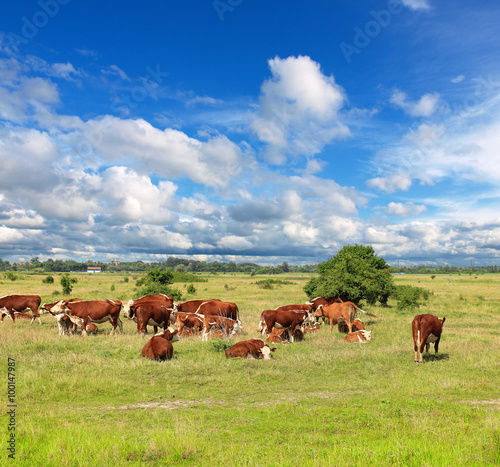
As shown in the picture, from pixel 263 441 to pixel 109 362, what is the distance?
24.4ft

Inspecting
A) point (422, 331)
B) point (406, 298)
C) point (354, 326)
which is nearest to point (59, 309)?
point (354, 326)

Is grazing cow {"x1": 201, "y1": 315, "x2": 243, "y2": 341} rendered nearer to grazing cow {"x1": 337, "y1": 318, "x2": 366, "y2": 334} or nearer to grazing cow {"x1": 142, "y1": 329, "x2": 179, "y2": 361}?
grazing cow {"x1": 142, "y1": 329, "x2": 179, "y2": 361}

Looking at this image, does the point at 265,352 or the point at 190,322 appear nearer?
the point at 265,352

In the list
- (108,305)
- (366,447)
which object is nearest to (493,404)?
(366,447)

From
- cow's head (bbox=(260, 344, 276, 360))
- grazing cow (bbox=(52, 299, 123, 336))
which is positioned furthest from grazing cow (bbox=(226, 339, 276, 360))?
grazing cow (bbox=(52, 299, 123, 336))

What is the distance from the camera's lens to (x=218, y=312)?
19.0 metres

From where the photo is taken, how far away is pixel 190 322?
17.7 metres

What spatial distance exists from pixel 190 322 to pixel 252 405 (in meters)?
9.86

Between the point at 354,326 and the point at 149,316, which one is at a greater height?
the point at 149,316

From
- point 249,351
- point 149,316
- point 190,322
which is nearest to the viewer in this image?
point 249,351

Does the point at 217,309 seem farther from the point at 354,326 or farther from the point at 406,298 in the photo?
the point at 406,298

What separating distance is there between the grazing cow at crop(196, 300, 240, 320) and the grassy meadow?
3.97 meters

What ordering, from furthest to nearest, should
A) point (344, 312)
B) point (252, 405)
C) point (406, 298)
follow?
point (406, 298) < point (344, 312) < point (252, 405)

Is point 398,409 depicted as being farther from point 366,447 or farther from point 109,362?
point 109,362
